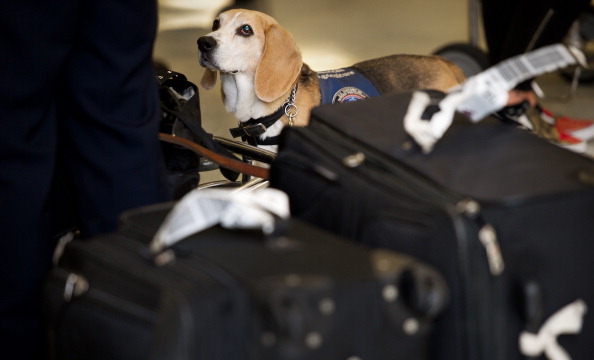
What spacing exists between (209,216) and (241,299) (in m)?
0.13

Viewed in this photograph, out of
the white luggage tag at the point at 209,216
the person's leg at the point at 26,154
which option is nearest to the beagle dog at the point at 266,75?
the person's leg at the point at 26,154

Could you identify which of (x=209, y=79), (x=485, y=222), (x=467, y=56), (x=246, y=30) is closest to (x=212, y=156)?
(x=485, y=222)

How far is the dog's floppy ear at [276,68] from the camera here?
242 cm

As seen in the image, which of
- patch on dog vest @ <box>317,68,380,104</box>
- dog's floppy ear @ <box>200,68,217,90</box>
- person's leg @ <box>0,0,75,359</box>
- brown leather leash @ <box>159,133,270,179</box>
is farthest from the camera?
dog's floppy ear @ <box>200,68,217,90</box>

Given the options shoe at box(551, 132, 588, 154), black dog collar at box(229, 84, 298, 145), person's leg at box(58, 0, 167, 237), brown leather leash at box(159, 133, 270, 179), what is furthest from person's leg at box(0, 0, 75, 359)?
black dog collar at box(229, 84, 298, 145)

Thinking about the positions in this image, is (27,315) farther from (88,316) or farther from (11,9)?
(11,9)

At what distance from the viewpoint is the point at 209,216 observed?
0.90 metres

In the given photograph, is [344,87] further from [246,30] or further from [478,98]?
[478,98]

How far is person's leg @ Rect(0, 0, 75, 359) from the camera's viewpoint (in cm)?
108

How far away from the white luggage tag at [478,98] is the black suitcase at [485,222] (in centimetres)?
2

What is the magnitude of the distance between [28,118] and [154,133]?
219 millimetres

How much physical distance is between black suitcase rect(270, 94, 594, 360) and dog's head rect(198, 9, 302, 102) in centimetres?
131

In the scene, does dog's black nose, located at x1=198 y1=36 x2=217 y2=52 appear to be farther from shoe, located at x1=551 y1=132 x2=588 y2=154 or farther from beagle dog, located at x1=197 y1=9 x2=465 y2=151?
shoe, located at x1=551 y1=132 x2=588 y2=154

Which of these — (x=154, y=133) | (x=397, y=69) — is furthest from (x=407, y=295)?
(x=397, y=69)
